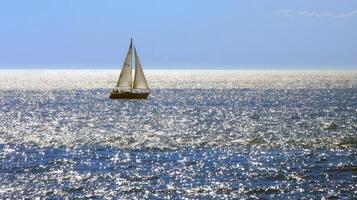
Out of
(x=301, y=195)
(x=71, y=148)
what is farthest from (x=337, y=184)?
(x=71, y=148)

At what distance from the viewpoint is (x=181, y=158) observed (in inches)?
2115

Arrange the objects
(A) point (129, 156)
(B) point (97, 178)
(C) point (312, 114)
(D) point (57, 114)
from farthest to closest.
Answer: (D) point (57, 114), (C) point (312, 114), (A) point (129, 156), (B) point (97, 178)

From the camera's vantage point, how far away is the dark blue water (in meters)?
40.9

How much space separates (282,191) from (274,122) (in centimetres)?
5062

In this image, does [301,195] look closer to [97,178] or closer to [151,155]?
[97,178]

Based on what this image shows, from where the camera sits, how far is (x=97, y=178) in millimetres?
44844

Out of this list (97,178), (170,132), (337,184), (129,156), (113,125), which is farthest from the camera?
(113,125)

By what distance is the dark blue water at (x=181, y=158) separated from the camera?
40938 mm

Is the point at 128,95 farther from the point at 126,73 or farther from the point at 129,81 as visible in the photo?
the point at 126,73
